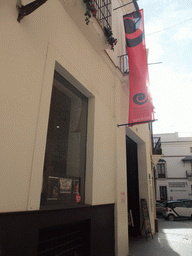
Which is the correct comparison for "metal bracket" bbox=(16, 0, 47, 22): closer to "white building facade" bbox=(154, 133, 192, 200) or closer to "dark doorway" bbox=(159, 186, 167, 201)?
"white building facade" bbox=(154, 133, 192, 200)

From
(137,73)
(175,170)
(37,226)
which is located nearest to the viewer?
(37,226)

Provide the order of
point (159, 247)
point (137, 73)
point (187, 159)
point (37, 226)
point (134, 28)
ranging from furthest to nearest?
point (187, 159) < point (134, 28) < point (159, 247) < point (137, 73) < point (37, 226)

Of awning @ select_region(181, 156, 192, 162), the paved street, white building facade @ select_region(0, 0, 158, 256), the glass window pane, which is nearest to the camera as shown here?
white building facade @ select_region(0, 0, 158, 256)

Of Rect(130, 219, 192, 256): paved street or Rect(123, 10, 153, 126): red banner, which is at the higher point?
Rect(123, 10, 153, 126): red banner

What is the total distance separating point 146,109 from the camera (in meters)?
4.81

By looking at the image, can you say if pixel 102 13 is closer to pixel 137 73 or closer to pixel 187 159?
pixel 137 73

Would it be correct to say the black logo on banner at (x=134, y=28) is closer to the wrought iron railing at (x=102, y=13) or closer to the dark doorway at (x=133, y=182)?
the wrought iron railing at (x=102, y=13)

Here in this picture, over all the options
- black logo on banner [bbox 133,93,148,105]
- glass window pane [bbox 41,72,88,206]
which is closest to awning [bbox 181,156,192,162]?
black logo on banner [bbox 133,93,148,105]

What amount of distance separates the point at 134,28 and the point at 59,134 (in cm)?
447

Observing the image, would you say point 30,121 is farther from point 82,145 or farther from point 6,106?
point 82,145

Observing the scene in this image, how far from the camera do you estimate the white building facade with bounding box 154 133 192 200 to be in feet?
88.7

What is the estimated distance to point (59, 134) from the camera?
3.44 m

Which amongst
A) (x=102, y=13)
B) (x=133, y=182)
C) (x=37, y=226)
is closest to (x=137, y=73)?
(x=102, y=13)

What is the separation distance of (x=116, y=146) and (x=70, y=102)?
6.37ft
